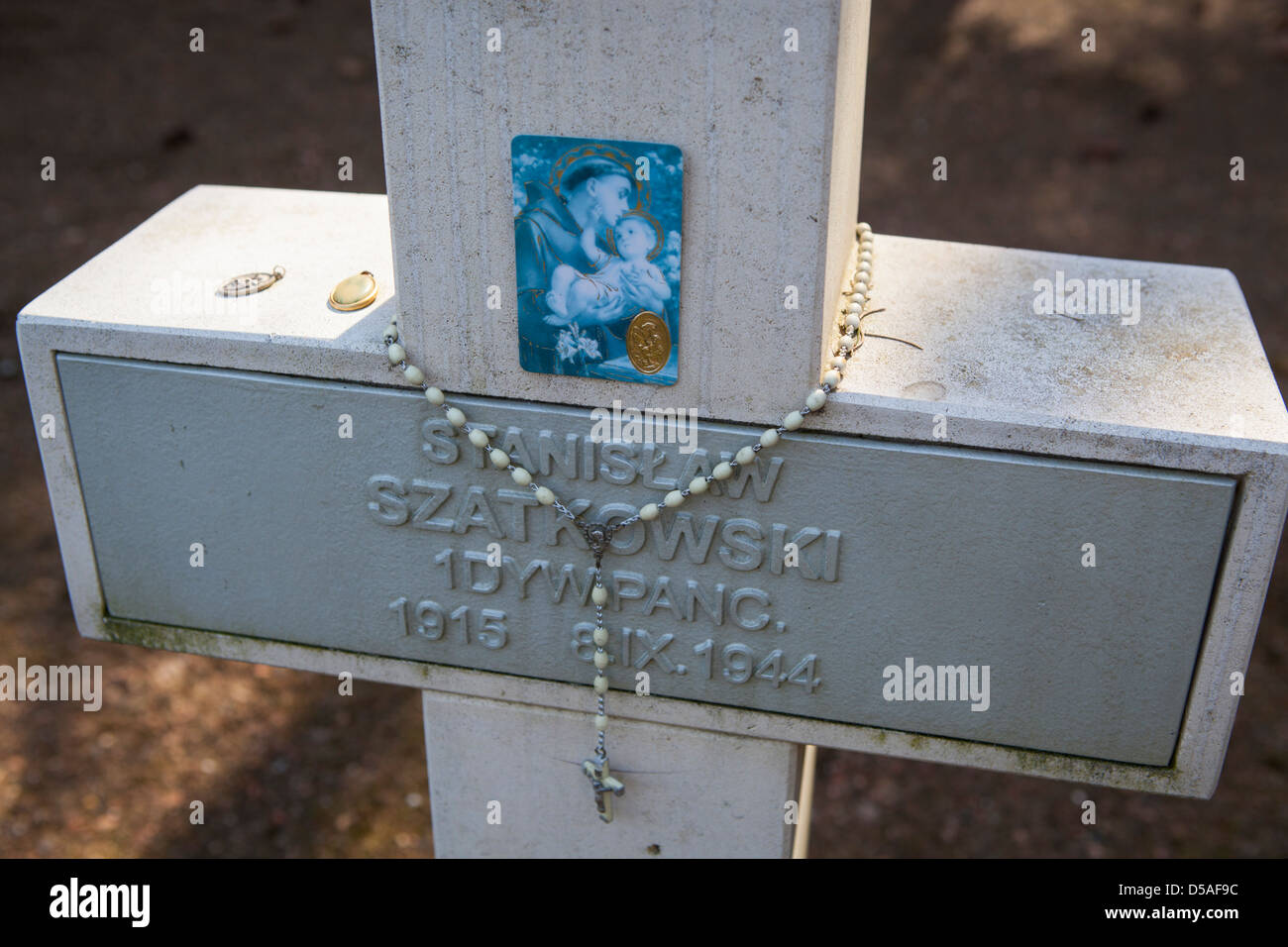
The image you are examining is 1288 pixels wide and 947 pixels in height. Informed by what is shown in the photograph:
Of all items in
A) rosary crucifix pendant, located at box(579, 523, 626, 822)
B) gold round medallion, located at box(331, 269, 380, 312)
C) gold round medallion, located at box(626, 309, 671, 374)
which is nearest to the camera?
gold round medallion, located at box(626, 309, 671, 374)

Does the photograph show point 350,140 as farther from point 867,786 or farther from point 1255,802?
point 1255,802

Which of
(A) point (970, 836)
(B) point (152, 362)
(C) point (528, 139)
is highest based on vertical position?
(C) point (528, 139)

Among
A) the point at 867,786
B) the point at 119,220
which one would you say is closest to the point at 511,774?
the point at 867,786

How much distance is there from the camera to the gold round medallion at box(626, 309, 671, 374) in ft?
6.94

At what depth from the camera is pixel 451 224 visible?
2.12m

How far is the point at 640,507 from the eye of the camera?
2.29m

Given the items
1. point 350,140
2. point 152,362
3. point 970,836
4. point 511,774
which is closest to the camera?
point 152,362

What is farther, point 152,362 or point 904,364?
point 152,362

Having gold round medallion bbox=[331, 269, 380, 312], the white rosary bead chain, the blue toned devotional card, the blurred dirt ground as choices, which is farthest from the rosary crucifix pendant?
the blurred dirt ground

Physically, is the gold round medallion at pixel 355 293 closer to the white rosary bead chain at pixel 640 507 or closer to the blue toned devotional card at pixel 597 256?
the white rosary bead chain at pixel 640 507

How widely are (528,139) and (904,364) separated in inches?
30.4

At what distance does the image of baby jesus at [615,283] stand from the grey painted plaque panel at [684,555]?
0.21 metres

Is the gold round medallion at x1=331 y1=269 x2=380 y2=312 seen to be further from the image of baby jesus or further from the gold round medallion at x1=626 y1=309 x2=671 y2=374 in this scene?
the gold round medallion at x1=626 y1=309 x2=671 y2=374

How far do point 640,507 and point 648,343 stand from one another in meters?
0.33
